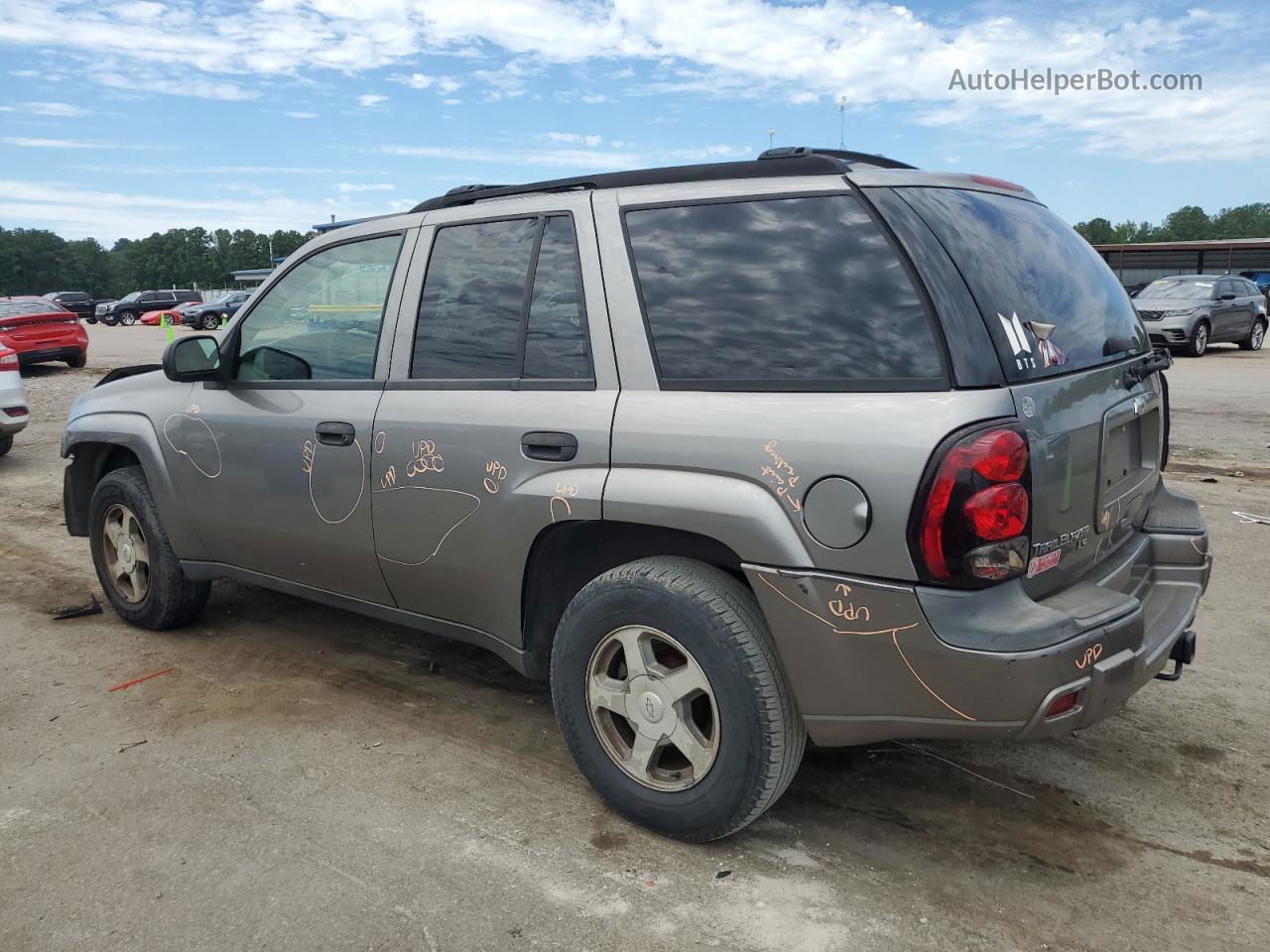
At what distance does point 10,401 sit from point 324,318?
729 centimetres

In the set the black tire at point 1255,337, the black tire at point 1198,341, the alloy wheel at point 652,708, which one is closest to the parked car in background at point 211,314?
the black tire at point 1198,341

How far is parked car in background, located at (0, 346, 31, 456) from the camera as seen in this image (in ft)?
31.2

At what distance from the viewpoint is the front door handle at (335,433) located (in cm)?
371

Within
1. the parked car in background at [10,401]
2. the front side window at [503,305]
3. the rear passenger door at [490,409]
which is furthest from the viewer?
the parked car in background at [10,401]

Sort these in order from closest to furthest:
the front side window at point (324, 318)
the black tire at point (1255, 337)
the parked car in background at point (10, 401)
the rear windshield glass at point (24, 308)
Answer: the front side window at point (324, 318) < the parked car in background at point (10, 401) < the rear windshield glass at point (24, 308) < the black tire at point (1255, 337)

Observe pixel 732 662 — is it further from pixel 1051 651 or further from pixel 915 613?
pixel 1051 651

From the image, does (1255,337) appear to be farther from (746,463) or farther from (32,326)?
(32,326)

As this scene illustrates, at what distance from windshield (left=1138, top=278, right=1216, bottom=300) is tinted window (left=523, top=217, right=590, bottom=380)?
19.4m

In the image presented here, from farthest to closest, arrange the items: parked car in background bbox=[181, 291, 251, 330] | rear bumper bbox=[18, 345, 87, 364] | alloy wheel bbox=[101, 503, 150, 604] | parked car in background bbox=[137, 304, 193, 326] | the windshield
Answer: parked car in background bbox=[137, 304, 193, 326]
parked car in background bbox=[181, 291, 251, 330]
the windshield
rear bumper bbox=[18, 345, 87, 364]
alloy wheel bbox=[101, 503, 150, 604]

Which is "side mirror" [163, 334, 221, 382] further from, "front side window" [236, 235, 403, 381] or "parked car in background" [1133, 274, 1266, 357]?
"parked car in background" [1133, 274, 1266, 357]

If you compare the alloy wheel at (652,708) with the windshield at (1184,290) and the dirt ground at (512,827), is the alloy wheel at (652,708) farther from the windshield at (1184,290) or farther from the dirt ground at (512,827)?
the windshield at (1184,290)

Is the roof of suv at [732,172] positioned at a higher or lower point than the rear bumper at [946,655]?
higher

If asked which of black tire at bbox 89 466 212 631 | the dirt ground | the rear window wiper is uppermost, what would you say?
the rear window wiper

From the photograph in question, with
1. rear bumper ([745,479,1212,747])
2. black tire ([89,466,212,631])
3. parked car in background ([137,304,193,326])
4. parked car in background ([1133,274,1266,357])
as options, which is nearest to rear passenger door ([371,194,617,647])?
rear bumper ([745,479,1212,747])
